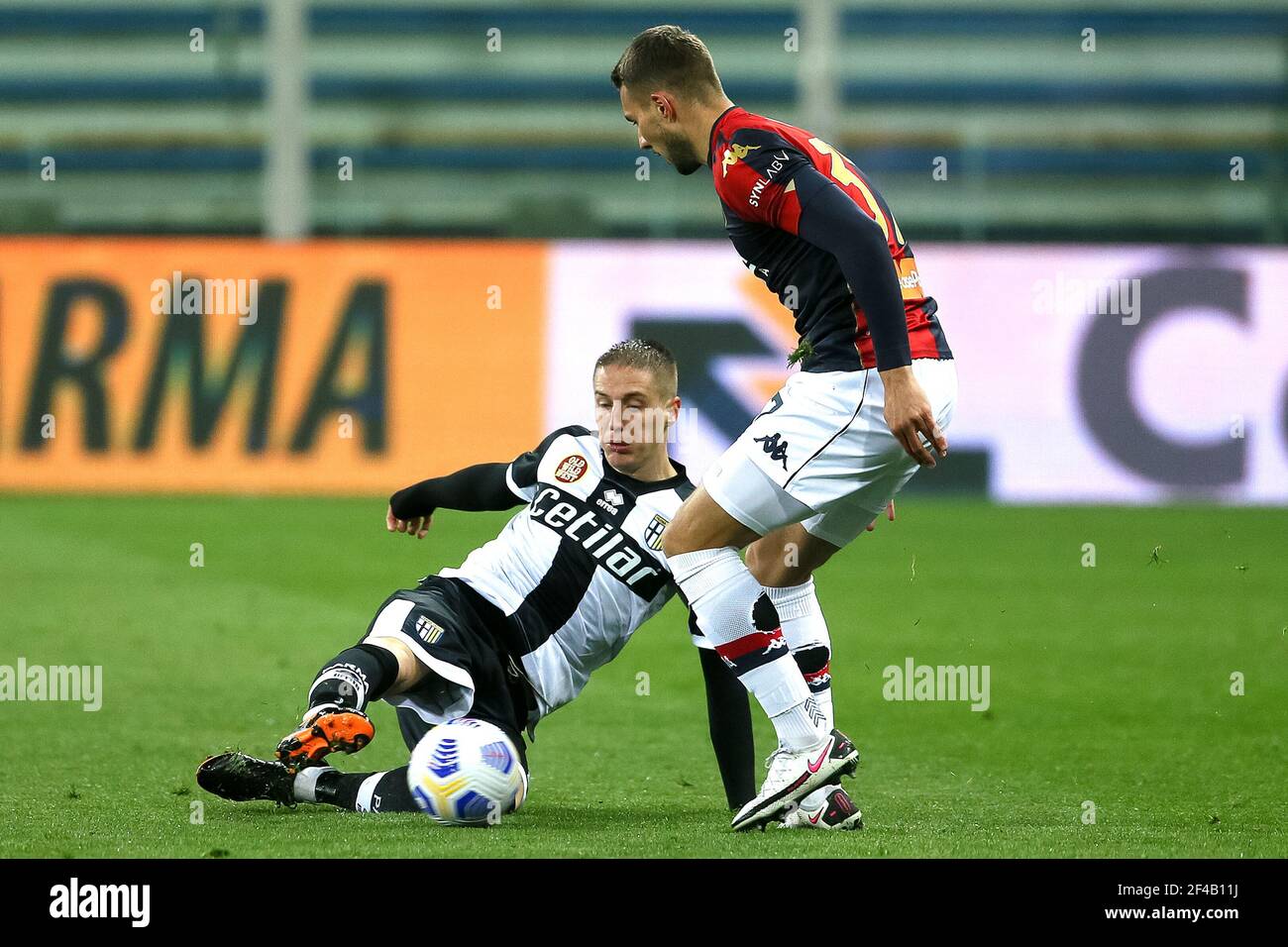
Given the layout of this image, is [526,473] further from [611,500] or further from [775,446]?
[775,446]

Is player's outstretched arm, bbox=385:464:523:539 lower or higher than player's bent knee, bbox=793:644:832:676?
higher

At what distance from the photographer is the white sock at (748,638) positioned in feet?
14.7

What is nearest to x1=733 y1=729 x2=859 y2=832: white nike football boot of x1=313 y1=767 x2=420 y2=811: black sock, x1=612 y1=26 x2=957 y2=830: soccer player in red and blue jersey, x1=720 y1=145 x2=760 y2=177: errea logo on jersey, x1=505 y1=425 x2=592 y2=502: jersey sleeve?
x1=612 y1=26 x2=957 y2=830: soccer player in red and blue jersey

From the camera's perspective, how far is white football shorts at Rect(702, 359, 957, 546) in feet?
14.5

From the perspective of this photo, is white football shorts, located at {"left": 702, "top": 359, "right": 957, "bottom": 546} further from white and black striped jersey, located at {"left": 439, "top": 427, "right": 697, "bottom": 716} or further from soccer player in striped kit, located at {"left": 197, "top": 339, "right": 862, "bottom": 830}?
white and black striped jersey, located at {"left": 439, "top": 427, "right": 697, "bottom": 716}

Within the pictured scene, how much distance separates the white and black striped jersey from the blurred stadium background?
46cm

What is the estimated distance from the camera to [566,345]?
15.5m

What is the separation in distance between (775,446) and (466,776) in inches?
44.7

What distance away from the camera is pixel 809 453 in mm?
4434

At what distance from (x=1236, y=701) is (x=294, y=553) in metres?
6.65

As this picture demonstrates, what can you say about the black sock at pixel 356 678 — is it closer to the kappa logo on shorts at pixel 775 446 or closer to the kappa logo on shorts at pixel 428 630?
the kappa logo on shorts at pixel 428 630

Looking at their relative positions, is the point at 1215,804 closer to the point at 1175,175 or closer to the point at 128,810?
the point at 128,810

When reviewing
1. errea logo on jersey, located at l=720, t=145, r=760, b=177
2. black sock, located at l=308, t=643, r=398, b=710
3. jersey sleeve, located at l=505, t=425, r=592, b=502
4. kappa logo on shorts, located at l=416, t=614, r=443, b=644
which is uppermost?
errea logo on jersey, located at l=720, t=145, r=760, b=177
